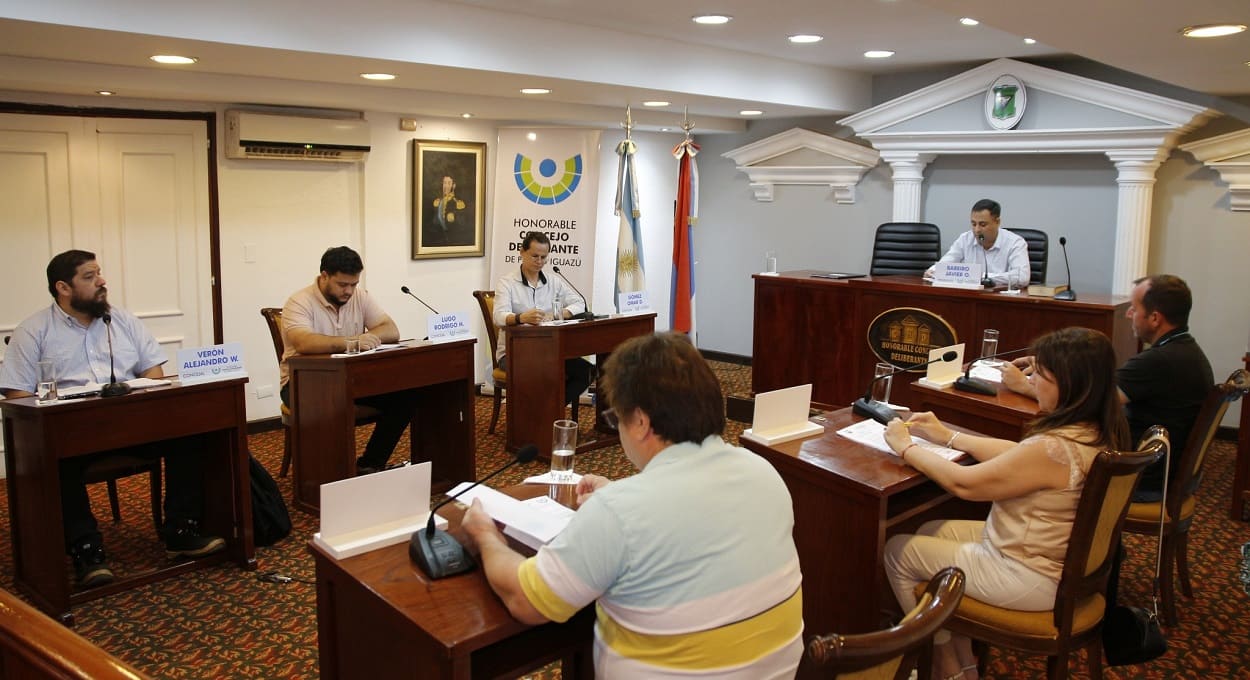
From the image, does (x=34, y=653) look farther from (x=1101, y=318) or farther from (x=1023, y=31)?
(x=1101, y=318)

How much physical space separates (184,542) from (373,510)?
2.17m

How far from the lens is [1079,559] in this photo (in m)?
2.33

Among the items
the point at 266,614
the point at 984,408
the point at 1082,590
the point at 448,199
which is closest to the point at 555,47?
the point at 448,199

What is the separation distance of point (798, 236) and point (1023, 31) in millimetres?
4365

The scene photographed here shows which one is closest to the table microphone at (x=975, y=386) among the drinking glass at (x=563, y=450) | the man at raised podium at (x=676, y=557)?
the drinking glass at (x=563, y=450)

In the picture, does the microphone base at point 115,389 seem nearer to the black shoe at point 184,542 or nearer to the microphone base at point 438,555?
the black shoe at point 184,542

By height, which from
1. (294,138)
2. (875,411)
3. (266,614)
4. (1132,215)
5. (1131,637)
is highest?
(294,138)

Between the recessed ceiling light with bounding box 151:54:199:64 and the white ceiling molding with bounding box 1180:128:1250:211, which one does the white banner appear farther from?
the white ceiling molding with bounding box 1180:128:1250:211

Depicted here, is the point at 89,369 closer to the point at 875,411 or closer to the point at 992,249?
the point at 875,411

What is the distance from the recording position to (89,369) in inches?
148

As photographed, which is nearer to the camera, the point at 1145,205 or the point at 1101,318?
the point at 1101,318

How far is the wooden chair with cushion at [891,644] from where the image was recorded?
1.41 m

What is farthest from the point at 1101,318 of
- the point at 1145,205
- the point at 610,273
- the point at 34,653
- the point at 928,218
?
the point at 34,653

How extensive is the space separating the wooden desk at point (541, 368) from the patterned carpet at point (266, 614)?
139 cm
